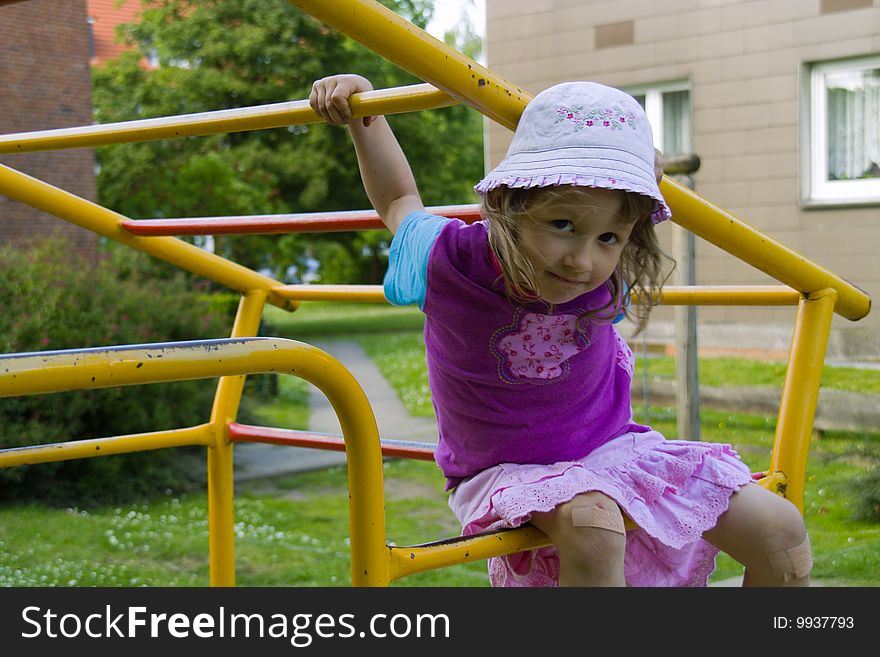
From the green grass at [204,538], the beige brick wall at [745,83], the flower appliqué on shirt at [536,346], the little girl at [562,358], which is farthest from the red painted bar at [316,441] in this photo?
the beige brick wall at [745,83]

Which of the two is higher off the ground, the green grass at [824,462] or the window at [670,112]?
the window at [670,112]

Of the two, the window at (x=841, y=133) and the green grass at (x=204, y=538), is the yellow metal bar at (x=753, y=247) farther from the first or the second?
the window at (x=841, y=133)

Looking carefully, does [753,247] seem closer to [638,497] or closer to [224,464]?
[638,497]

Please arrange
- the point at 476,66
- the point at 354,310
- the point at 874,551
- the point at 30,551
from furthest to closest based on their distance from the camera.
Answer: the point at 354,310 → the point at 30,551 → the point at 874,551 → the point at 476,66

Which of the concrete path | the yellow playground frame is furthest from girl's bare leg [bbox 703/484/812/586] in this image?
the concrete path

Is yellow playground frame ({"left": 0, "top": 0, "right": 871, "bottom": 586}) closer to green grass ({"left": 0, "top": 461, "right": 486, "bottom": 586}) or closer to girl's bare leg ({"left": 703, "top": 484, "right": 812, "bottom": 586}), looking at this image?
girl's bare leg ({"left": 703, "top": 484, "right": 812, "bottom": 586})

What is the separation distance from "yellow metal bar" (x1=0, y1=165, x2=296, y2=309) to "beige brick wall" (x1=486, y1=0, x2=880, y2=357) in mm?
4538

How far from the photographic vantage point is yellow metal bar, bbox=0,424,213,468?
1.67 meters

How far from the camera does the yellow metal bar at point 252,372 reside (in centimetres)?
83

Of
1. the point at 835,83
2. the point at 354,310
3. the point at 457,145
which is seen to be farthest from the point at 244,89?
the point at 835,83

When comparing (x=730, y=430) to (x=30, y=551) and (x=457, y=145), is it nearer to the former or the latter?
(x=30, y=551)

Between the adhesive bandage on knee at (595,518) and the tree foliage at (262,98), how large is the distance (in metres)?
13.2

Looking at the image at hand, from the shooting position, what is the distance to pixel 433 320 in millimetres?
1447
